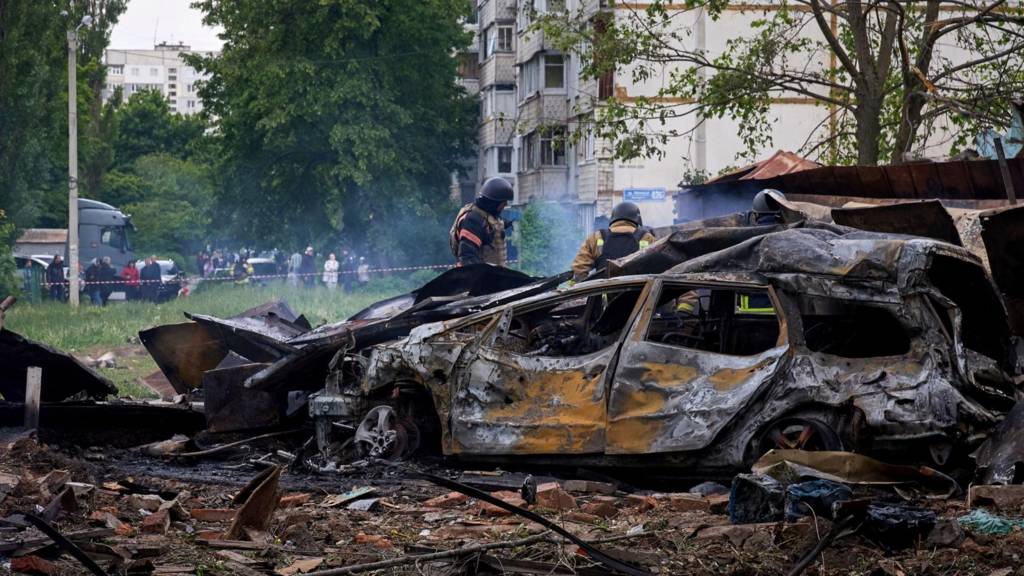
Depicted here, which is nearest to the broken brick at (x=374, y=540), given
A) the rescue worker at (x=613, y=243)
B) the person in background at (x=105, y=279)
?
the rescue worker at (x=613, y=243)

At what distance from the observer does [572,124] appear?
4550 centimetres

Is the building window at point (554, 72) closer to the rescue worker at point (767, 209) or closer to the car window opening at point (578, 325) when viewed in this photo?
the rescue worker at point (767, 209)

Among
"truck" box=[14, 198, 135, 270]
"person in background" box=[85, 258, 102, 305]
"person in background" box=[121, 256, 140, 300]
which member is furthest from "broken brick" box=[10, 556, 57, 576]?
"truck" box=[14, 198, 135, 270]

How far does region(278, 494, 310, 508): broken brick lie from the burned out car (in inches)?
35.2

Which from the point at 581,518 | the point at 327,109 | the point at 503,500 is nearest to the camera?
the point at 581,518

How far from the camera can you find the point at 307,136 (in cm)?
4597

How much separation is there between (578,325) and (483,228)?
342cm

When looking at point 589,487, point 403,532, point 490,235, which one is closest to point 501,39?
point 490,235

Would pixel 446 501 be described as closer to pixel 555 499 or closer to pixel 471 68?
pixel 555 499

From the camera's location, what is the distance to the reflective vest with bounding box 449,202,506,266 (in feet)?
41.1

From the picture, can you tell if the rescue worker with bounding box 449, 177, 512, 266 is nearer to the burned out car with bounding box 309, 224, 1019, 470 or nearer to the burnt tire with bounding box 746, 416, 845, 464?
the burned out car with bounding box 309, 224, 1019, 470

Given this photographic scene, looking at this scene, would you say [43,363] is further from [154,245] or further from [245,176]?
[154,245]

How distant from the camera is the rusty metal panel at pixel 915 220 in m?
10.4

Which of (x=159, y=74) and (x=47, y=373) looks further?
(x=159, y=74)
